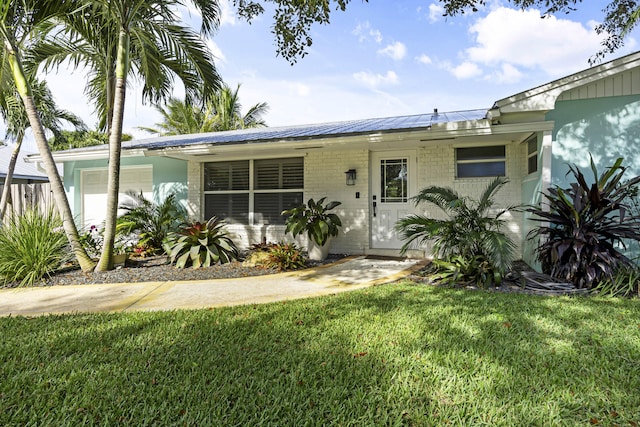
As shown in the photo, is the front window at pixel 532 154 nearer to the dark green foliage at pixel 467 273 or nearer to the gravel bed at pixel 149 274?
the dark green foliage at pixel 467 273

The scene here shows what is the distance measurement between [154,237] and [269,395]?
6888 millimetres

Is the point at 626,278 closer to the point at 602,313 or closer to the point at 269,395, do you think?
the point at 602,313

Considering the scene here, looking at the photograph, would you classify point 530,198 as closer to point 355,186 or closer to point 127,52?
point 355,186

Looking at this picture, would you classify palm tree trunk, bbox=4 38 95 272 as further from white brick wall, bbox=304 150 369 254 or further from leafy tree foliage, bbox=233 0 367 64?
white brick wall, bbox=304 150 369 254

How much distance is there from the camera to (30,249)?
224 inches

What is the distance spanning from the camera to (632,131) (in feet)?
18.3

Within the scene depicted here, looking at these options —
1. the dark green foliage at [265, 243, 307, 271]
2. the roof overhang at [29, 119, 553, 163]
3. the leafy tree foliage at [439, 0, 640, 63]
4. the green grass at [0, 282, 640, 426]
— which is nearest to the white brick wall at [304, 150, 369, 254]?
the roof overhang at [29, 119, 553, 163]

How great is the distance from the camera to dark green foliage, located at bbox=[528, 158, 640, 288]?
15.2ft

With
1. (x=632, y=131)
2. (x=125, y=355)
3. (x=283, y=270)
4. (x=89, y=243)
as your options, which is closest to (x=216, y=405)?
(x=125, y=355)

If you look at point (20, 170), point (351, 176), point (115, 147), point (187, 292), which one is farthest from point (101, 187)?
point (20, 170)

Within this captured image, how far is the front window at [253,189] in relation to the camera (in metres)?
8.52

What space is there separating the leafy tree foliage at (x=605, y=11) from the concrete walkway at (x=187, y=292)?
4.15m

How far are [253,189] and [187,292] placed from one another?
13.7ft

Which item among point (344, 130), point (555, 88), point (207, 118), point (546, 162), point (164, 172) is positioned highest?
point (207, 118)
